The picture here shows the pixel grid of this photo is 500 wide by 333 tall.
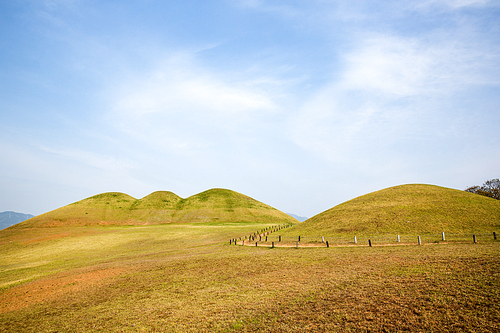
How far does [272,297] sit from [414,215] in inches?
1788

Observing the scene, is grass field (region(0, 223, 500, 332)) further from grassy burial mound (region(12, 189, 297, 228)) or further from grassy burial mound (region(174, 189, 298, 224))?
grassy burial mound (region(174, 189, 298, 224))

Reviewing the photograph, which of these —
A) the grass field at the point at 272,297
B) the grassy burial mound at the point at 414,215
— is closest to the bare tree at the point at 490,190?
the grassy burial mound at the point at 414,215

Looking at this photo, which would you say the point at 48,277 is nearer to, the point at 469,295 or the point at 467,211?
the point at 469,295

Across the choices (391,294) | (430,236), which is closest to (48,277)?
(391,294)

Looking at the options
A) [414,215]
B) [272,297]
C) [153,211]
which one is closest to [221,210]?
[153,211]

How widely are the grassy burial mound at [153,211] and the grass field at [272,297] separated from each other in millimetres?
86126

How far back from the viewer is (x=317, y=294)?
48.4ft

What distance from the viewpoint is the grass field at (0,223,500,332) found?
1108 cm

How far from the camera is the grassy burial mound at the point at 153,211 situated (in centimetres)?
10281

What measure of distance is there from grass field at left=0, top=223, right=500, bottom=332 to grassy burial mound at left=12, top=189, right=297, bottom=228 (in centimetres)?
8613

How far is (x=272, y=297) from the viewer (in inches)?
597

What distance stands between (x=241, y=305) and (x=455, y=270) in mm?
13673

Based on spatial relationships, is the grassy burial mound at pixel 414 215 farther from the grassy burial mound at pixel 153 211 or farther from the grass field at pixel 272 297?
the grassy burial mound at pixel 153 211

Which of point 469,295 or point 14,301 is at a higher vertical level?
point 469,295
